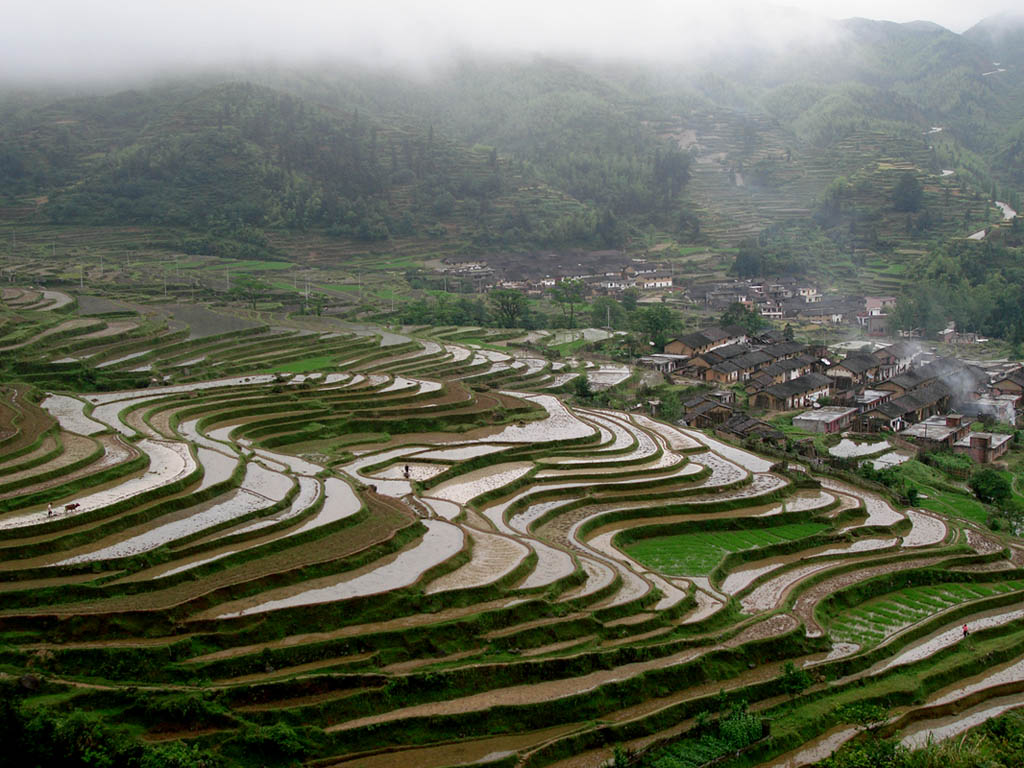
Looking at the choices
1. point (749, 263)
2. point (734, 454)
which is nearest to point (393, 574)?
point (734, 454)

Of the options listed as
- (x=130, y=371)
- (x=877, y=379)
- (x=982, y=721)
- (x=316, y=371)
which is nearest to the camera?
(x=982, y=721)

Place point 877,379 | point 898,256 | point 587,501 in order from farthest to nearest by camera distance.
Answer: point 898,256
point 877,379
point 587,501

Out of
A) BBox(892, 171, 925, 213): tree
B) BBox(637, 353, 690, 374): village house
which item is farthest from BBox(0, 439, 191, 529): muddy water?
BBox(892, 171, 925, 213): tree

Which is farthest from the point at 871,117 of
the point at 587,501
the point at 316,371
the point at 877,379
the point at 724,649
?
the point at 724,649

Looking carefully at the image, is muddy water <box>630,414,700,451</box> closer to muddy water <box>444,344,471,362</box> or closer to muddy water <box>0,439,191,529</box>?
muddy water <box>444,344,471,362</box>

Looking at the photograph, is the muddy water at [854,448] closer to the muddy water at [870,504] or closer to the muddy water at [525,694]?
the muddy water at [870,504]

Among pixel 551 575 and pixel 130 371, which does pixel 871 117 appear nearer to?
pixel 130 371
